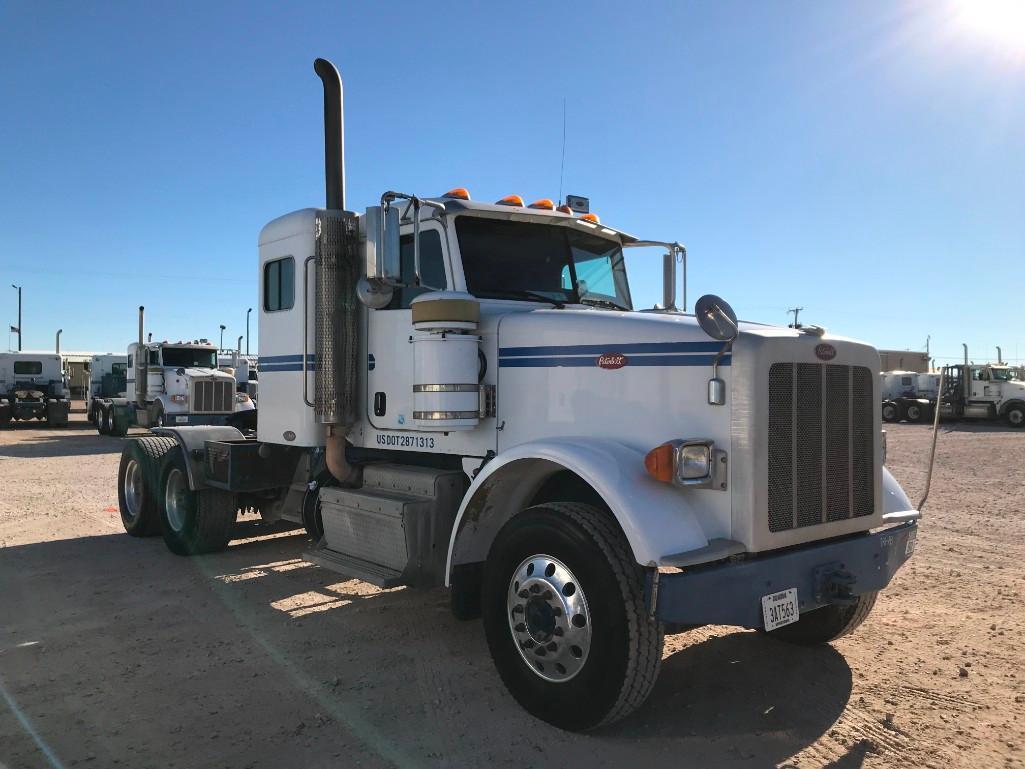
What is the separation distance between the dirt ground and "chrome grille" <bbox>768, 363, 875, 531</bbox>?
3.43ft

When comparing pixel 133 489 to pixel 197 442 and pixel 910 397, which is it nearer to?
pixel 197 442

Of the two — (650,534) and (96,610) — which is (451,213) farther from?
(96,610)

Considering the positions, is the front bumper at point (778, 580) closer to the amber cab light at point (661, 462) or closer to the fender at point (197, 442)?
the amber cab light at point (661, 462)

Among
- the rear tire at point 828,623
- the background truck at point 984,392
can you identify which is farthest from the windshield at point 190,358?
the background truck at point 984,392

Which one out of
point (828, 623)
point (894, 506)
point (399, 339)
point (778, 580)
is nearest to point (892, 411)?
point (828, 623)

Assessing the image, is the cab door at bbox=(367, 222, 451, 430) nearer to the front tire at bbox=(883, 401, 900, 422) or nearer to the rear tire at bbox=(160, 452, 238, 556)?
the rear tire at bbox=(160, 452, 238, 556)

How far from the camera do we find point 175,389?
64.9 feet

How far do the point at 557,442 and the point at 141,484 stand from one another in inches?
239

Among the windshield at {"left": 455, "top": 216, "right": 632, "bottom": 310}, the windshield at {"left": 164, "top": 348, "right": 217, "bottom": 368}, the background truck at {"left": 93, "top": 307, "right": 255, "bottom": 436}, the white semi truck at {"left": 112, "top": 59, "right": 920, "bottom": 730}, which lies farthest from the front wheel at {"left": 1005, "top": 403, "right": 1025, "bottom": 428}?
the windshield at {"left": 455, "top": 216, "right": 632, "bottom": 310}

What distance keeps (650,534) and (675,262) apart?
338 cm

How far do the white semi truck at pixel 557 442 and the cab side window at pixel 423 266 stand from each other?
2 centimetres

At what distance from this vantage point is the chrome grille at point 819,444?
369 cm

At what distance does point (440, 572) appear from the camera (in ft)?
16.4

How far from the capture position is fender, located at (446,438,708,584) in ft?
11.3
